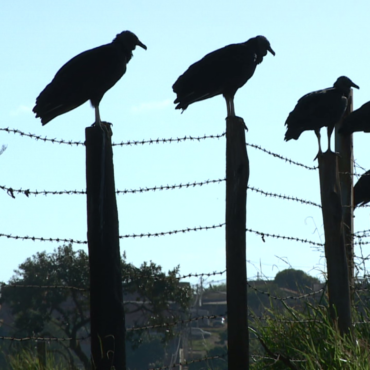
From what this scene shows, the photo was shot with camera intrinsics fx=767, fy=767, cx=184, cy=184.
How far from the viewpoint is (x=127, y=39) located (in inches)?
244

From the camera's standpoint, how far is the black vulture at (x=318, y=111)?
702cm

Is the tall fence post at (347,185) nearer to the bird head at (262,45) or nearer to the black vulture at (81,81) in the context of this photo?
the bird head at (262,45)

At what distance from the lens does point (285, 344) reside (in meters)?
4.67

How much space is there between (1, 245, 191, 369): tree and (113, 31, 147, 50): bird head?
11227mm

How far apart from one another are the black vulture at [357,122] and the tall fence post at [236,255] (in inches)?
95.7

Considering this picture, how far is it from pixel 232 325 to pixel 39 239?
116 centimetres

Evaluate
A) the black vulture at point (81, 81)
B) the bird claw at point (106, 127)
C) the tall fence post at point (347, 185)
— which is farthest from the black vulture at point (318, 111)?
the bird claw at point (106, 127)

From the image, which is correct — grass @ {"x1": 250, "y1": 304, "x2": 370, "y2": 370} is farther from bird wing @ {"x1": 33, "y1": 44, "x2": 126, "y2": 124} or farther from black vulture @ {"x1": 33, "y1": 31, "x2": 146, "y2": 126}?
bird wing @ {"x1": 33, "y1": 44, "x2": 126, "y2": 124}

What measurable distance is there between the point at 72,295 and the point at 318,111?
1413 cm

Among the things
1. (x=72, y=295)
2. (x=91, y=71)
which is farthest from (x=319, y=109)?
(x=72, y=295)

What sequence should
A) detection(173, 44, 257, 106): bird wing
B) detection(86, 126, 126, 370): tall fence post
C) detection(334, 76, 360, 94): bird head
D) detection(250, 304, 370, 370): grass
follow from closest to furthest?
detection(86, 126, 126, 370): tall fence post < detection(250, 304, 370, 370): grass < detection(173, 44, 257, 106): bird wing < detection(334, 76, 360, 94): bird head

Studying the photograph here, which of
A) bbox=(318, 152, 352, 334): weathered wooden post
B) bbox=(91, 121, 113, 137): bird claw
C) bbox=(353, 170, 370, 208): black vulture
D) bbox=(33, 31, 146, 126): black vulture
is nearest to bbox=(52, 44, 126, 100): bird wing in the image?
bbox=(33, 31, 146, 126): black vulture

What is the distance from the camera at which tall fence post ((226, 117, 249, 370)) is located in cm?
423

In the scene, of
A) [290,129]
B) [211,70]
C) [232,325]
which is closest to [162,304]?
[290,129]
